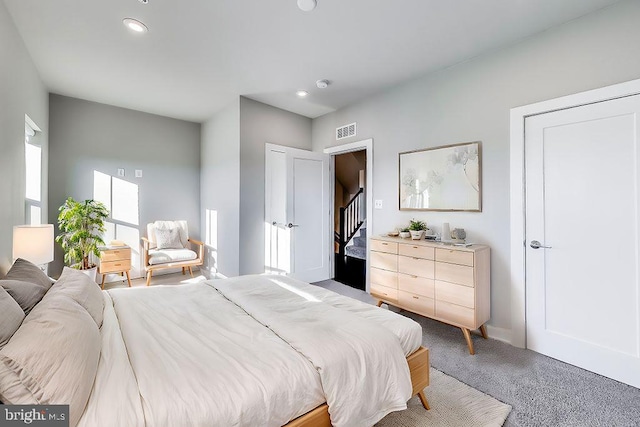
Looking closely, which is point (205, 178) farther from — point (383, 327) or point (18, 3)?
point (383, 327)

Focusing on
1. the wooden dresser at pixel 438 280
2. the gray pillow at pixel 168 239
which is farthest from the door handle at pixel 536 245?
the gray pillow at pixel 168 239

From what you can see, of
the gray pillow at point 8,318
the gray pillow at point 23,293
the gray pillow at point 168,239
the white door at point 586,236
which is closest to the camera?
the gray pillow at point 8,318

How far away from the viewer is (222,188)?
446 cm

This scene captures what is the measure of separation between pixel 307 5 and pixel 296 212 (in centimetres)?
265

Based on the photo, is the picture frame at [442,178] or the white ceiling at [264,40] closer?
the white ceiling at [264,40]

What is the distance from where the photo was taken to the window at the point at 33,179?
10.9ft

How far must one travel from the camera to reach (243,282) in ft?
7.87

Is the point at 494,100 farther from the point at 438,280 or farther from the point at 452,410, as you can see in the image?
the point at 452,410

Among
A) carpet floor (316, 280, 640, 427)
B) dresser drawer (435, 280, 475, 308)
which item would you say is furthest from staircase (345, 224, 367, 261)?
carpet floor (316, 280, 640, 427)

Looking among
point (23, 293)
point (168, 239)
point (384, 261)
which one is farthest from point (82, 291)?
point (168, 239)

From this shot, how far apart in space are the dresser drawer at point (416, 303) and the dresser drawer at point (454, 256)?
17.2 inches

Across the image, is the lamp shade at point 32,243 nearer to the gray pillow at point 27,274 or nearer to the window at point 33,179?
the gray pillow at point 27,274

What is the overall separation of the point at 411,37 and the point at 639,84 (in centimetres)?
168

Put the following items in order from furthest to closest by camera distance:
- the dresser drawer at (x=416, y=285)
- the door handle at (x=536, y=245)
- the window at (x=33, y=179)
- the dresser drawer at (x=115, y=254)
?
the dresser drawer at (x=115, y=254) < the window at (x=33, y=179) < the dresser drawer at (x=416, y=285) < the door handle at (x=536, y=245)
